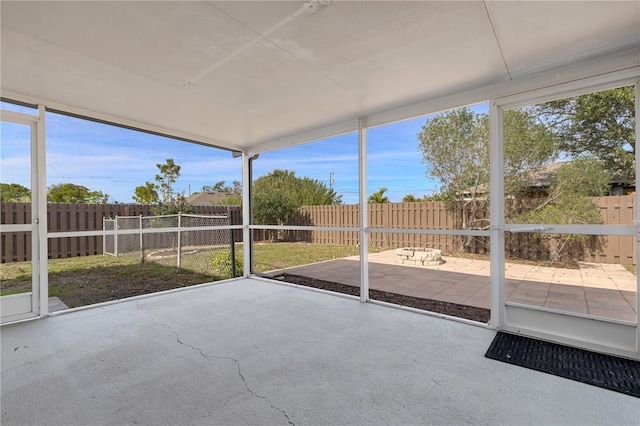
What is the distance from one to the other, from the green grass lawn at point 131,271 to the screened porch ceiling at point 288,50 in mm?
1946

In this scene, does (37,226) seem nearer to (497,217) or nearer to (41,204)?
(41,204)

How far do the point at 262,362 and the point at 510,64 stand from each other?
2994mm

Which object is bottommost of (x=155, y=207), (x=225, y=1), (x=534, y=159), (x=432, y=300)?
(x=432, y=300)

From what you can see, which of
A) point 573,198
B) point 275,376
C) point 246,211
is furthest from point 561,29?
point 246,211

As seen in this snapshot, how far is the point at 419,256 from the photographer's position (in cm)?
517

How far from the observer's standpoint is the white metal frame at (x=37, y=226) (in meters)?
3.07

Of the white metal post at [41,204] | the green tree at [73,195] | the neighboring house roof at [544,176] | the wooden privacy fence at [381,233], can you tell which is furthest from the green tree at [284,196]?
the neighboring house roof at [544,176]

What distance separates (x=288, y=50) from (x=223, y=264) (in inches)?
169

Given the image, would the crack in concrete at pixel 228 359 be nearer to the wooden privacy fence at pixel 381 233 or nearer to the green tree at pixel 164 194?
the wooden privacy fence at pixel 381 233

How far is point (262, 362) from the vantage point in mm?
2150

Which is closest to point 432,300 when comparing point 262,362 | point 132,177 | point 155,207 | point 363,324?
point 363,324

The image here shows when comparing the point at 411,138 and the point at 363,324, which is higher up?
the point at 411,138

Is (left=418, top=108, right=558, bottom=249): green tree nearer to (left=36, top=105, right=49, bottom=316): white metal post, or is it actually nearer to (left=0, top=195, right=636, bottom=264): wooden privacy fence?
(left=0, top=195, right=636, bottom=264): wooden privacy fence

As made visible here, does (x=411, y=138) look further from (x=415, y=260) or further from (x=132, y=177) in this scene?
(x=132, y=177)
